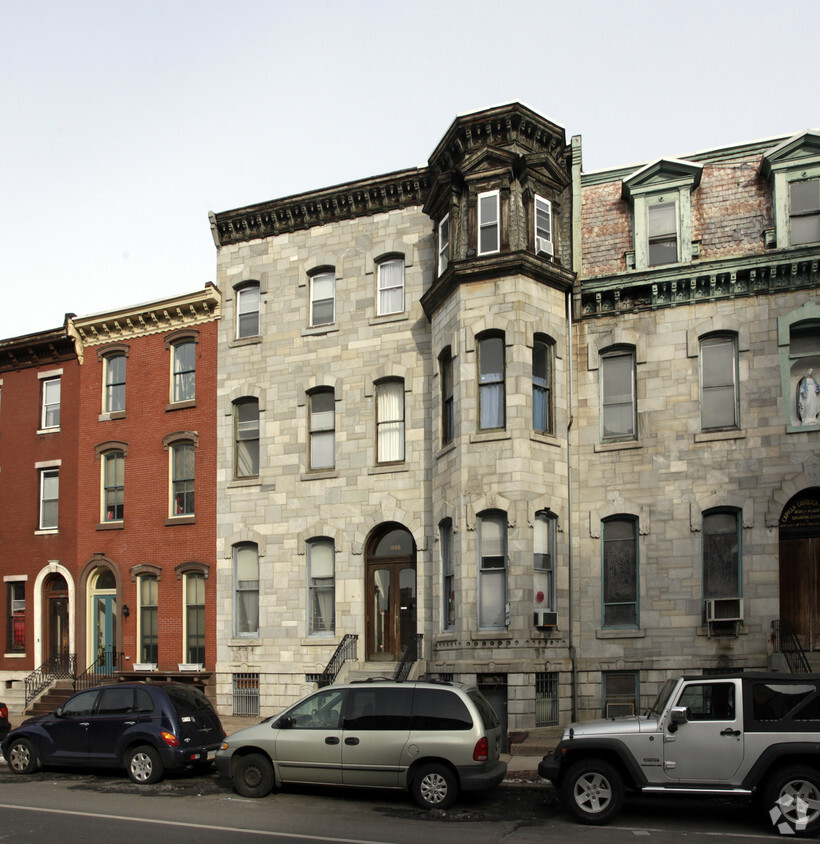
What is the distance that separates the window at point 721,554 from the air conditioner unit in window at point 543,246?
677 centimetres

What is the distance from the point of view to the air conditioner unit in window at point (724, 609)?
19969 millimetres

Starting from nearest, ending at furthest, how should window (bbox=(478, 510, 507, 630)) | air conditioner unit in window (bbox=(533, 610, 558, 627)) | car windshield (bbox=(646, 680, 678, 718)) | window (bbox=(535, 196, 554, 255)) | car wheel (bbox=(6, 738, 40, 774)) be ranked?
car windshield (bbox=(646, 680, 678, 718)) < car wheel (bbox=(6, 738, 40, 774)) < air conditioner unit in window (bbox=(533, 610, 558, 627)) < window (bbox=(478, 510, 507, 630)) < window (bbox=(535, 196, 554, 255))

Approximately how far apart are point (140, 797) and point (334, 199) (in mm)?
15621

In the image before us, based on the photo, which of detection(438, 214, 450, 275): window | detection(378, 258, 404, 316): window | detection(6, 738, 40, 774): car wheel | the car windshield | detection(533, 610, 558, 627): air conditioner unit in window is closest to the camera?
the car windshield

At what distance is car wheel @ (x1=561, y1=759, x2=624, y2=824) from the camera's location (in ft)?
41.4

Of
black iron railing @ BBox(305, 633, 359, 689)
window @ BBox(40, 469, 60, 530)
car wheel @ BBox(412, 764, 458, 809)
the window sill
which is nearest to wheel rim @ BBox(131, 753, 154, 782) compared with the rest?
car wheel @ BBox(412, 764, 458, 809)

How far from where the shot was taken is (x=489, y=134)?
22.0 metres

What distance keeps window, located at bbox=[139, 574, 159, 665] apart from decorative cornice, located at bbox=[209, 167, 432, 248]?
9.55 meters

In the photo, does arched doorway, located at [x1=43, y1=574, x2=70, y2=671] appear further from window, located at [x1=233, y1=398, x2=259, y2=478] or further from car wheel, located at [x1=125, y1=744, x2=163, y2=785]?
car wheel, located at [x1=125, y1=744, x2=163, y2=785]

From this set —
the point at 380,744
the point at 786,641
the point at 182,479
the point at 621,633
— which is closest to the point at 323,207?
the point at 182,479

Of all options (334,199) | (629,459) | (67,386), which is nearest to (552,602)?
(629,459)

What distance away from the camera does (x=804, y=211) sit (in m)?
20.9

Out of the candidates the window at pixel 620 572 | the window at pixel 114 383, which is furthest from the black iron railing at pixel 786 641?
the window at pixel 114 383

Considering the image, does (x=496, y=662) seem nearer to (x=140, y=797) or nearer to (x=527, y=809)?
(x=527, y=809)
